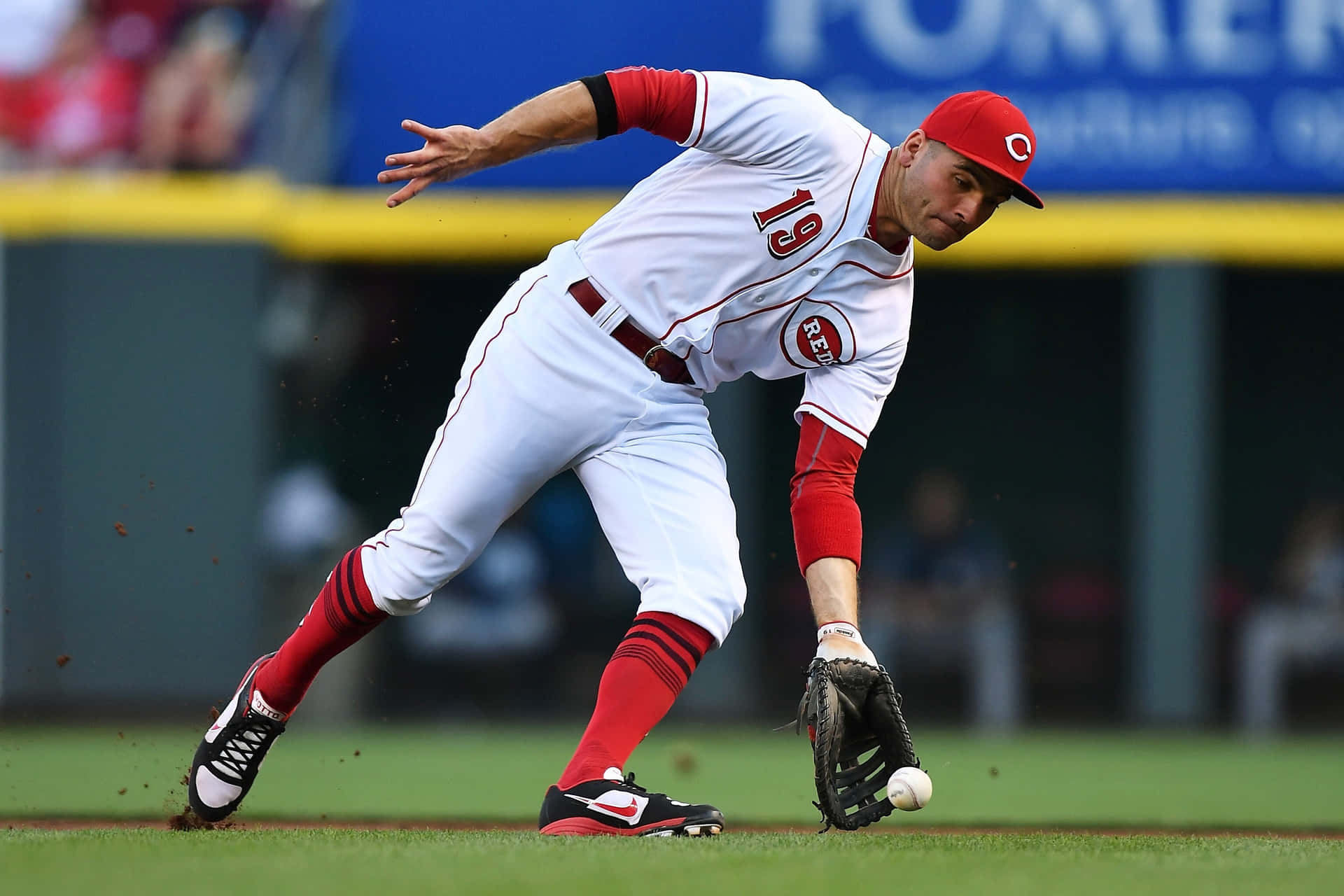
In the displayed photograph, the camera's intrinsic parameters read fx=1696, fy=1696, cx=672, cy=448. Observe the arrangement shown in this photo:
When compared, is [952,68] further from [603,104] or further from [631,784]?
[631,784]

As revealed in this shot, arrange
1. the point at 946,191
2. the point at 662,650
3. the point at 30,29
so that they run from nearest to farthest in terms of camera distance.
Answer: the point at 946,191
the point at 662,650
the point at 30,29

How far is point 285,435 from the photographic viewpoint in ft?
32.6

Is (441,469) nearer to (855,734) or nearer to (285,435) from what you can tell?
(855,734)

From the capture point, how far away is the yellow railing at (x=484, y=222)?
30.1 feet

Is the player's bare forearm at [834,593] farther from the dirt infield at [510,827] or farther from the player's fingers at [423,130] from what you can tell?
the player's fingers at [423,130]

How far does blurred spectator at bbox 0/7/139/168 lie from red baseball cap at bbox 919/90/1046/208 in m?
6.93

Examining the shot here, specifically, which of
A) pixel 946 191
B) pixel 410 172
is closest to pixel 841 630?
pixel 946 191

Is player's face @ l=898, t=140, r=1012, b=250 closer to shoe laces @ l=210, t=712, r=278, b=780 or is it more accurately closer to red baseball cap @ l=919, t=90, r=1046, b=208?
red baseball cap @ l=919, t=90, r=1046, b=208

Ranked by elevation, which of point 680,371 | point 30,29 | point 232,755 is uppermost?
point 30,29

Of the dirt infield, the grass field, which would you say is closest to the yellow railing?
the grass field

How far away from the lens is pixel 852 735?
366 cm

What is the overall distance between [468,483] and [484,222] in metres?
5.95

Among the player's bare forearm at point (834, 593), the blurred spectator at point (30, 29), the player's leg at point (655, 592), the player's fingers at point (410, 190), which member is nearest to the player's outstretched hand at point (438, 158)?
the player's fingers at point (410, 190)

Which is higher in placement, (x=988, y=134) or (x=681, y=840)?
(x=988, y=134)
